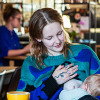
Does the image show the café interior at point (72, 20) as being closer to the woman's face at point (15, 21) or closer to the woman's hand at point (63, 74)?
the woman's face at point (15, 21)

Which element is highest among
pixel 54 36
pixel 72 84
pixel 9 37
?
pixel 54 36

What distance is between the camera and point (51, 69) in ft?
5.50

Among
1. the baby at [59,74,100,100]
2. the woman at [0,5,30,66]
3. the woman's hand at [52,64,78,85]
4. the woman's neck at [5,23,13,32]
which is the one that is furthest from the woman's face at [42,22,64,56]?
the woman's neck at [5,23,13,32]

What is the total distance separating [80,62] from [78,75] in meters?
0.08

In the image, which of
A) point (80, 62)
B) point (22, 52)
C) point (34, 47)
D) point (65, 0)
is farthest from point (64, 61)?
point (65, 0)

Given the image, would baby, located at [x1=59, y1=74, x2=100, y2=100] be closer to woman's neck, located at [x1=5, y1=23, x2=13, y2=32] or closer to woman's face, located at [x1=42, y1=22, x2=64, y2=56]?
woman's face, located at [x1=42, y1=22, x2=64, y2=56]

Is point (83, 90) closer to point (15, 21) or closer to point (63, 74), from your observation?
point (63, 74)

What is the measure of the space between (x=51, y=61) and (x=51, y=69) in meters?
0.06

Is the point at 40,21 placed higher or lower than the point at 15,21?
higher

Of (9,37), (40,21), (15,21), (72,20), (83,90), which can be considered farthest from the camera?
(72,20)

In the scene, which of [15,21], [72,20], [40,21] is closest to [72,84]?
[40,21]

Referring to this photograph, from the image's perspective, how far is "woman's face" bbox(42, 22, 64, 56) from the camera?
5.20 ft

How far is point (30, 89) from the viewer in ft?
5.45

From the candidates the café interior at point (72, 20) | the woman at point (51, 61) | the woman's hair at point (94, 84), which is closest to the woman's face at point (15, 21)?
the café interior at point (72, 20)
